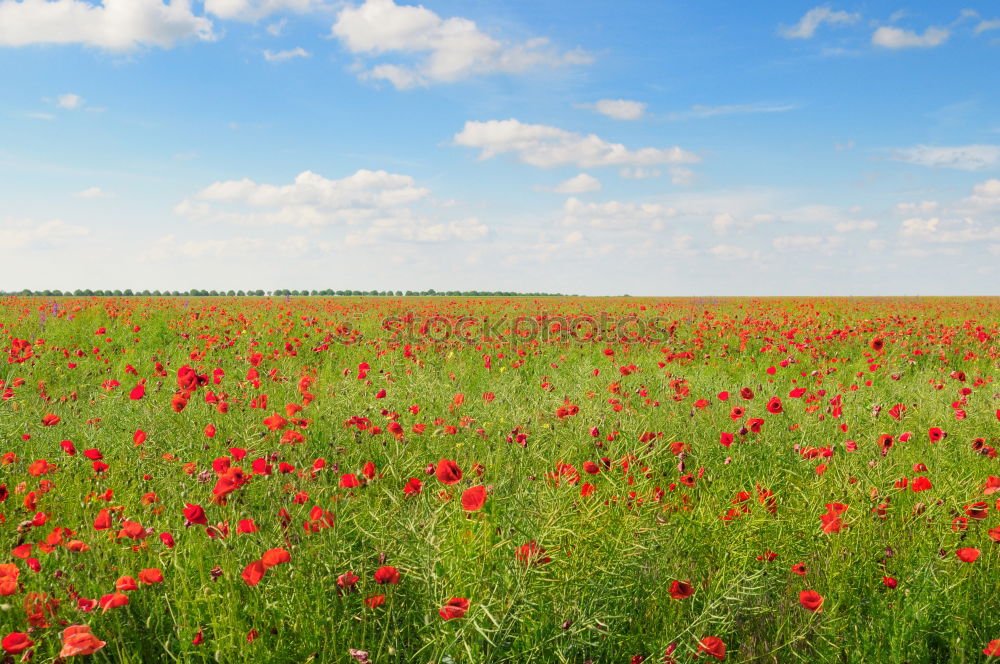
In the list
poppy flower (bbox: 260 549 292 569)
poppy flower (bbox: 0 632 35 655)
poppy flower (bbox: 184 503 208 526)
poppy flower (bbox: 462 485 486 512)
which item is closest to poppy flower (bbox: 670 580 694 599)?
poppy flower (bbox: 462 485 486 512)

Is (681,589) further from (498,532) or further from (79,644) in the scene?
(79,644)

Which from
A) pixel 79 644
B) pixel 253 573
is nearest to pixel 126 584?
pixel 79 644

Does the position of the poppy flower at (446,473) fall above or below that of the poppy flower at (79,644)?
above

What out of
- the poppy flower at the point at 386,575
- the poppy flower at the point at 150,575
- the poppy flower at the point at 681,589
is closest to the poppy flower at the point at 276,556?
Answer: the poppy flower at the point at 386,575

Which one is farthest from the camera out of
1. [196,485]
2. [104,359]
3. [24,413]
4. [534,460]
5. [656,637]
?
[104,359]

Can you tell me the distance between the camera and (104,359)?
27.4 ft

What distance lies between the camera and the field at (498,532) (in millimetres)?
1850

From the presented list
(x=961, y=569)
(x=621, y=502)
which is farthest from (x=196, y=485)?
(x=961, y=569)

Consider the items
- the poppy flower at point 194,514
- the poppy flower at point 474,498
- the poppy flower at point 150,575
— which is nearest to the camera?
the poppy flower at point 474,498

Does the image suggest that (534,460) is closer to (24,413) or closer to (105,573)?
(105,573)

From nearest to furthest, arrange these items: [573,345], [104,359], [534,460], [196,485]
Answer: [196,485], [534,460], [104,359], [573,345]

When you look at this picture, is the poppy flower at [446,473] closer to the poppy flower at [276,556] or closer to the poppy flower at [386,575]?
the poppy flower at [386,575]

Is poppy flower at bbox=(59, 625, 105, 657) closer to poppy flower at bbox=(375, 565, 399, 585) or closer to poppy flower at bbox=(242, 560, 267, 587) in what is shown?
poppy flower at bbox=(242, 560, 267, 587)

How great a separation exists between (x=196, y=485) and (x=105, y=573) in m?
0.68
